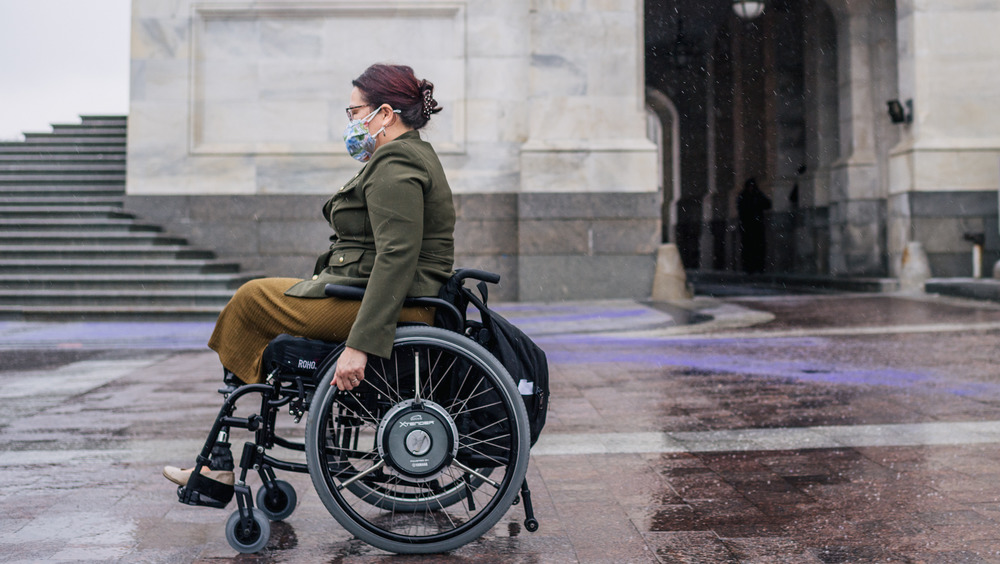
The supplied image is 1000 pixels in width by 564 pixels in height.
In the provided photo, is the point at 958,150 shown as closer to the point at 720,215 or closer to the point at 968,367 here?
the point at 968,367

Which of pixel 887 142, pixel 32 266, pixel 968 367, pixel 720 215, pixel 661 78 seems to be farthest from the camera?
pixel 661 78

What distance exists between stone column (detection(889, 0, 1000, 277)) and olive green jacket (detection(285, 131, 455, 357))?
45.3 ft

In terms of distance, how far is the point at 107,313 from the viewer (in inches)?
467

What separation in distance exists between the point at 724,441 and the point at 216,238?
11.0 m

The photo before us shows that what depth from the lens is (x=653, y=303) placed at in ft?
43.3

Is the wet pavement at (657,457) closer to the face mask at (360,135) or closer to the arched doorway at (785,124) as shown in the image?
the face mask at (360,135)

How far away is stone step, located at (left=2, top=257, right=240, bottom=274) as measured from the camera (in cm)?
1288

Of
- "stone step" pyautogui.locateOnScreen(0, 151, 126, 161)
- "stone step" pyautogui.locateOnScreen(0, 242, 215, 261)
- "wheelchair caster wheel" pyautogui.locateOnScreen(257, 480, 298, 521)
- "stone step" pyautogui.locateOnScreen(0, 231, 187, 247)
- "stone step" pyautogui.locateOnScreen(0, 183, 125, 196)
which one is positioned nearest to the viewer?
"wheelchair caster wheel" pyautogui.locateOnScreen(257, 480, 298, 521)

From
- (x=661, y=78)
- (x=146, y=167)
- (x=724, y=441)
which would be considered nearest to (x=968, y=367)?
(x=724, y=441)

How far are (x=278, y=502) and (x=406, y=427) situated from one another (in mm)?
775

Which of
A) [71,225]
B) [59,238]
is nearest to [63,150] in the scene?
[71,225]

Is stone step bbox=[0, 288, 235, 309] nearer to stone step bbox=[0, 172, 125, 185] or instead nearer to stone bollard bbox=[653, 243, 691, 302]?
stone step bbox=[0, 172, 125, 185]

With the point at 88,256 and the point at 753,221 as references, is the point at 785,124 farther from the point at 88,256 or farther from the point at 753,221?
the point at 88,256

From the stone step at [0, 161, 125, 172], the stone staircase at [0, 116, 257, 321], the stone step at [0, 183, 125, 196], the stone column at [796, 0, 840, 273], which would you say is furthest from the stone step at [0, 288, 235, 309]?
the stone column at [796, 0, 840, 273]
